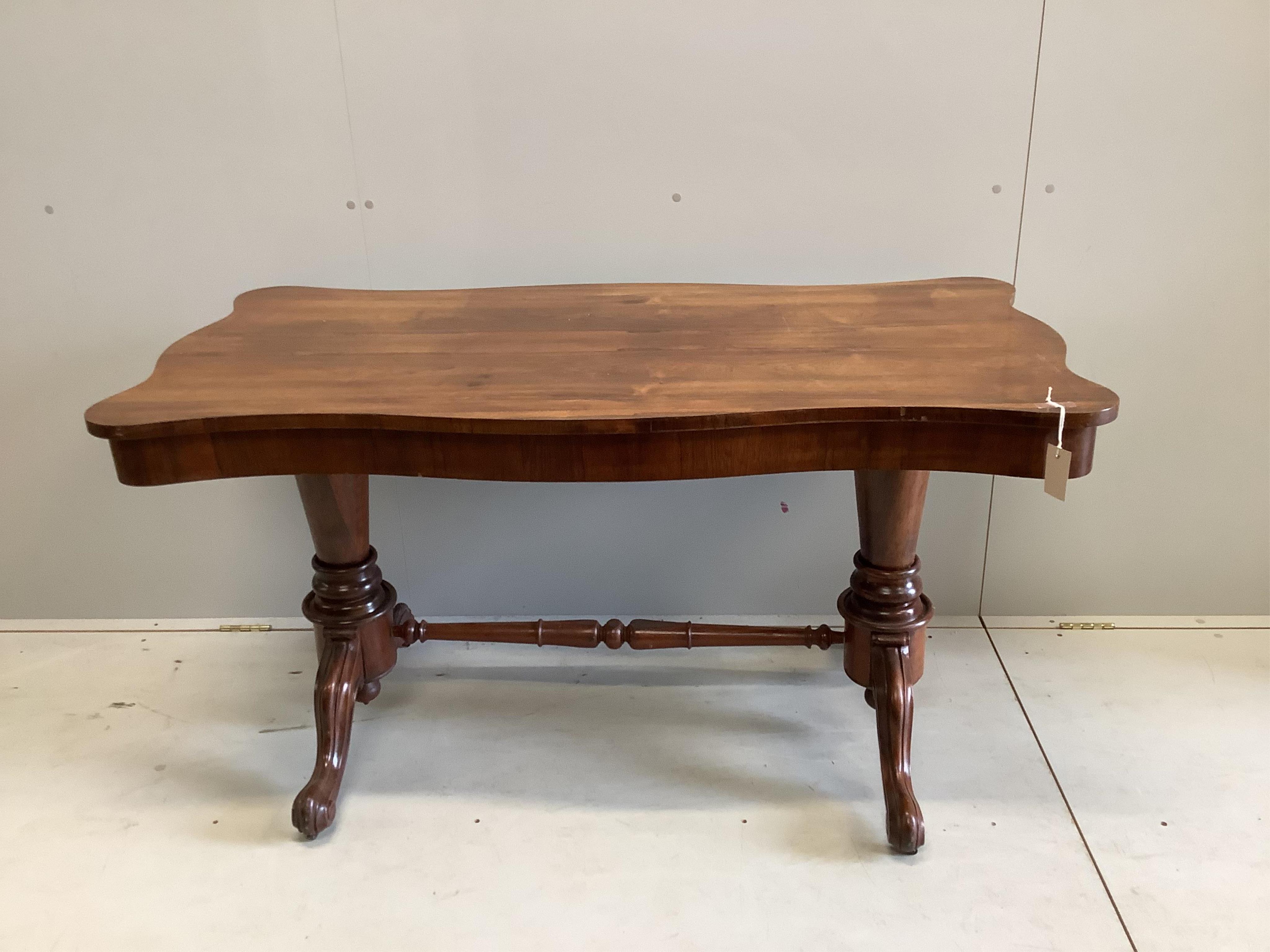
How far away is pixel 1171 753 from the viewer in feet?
5.56

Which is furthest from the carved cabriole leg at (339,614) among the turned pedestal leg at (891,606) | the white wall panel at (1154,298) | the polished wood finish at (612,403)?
the white wall panel at (1154,298)

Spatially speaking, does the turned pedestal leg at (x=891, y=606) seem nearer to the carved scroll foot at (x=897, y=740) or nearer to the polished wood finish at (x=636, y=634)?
the carved scroll foot at (x=897, y=740)

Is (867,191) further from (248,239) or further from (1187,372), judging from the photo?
(248,239)

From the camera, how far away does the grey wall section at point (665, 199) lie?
5.58 feet

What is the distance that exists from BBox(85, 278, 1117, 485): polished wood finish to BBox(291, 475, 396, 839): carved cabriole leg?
293 mm

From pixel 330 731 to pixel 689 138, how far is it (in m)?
1.15

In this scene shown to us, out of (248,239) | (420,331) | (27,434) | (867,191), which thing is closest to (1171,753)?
(867,191)

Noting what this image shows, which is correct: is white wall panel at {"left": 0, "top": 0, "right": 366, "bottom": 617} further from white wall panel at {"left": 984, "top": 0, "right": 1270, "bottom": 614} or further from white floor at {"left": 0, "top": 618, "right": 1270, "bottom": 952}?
white wall panel at {"left": 984, "top": 0, "right": 1270, "bottom": 614}

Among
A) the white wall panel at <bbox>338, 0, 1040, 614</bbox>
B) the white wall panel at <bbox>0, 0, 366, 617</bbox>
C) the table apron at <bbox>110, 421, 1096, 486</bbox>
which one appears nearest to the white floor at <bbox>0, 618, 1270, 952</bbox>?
the white wall panel at <bbox>0, 0, 366, 617</bbox>

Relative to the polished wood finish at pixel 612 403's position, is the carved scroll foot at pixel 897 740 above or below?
below

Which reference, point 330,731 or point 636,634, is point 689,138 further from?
point 330,731

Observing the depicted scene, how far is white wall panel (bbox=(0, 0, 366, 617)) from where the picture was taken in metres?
1.73

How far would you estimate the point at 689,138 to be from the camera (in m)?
1.75

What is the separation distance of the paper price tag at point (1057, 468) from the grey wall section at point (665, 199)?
0.76 m
